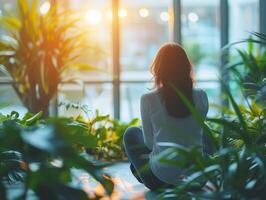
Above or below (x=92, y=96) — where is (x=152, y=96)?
above

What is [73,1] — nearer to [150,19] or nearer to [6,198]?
[150,19]

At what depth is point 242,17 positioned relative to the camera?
6973 mm

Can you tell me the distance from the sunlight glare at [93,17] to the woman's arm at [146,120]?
10.6ft

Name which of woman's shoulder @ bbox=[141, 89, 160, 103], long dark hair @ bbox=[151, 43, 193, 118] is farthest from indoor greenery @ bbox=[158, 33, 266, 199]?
woman's shoulder @ bbox=[141, 89, 160, 103]

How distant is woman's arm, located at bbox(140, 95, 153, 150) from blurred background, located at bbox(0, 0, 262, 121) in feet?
9.48

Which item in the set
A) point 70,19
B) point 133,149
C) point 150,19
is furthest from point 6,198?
point 150,19

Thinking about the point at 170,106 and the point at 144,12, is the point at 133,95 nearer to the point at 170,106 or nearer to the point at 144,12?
the point at 144,12

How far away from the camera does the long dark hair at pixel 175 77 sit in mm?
3354

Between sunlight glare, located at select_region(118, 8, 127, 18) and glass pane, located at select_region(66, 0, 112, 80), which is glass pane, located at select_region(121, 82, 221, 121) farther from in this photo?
sunlight glare, located at select_region(118, 8, 127, 18)

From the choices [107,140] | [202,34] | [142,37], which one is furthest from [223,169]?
[202,34]

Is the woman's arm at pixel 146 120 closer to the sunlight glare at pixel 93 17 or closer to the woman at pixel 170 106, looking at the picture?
the woman at pixel 170 106

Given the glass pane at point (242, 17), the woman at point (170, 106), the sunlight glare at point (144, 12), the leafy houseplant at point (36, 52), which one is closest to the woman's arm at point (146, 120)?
the woman at point (170, 106)

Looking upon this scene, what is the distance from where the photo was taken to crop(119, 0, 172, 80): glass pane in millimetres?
6699

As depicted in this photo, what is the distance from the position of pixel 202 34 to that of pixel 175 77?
12.1 feet
